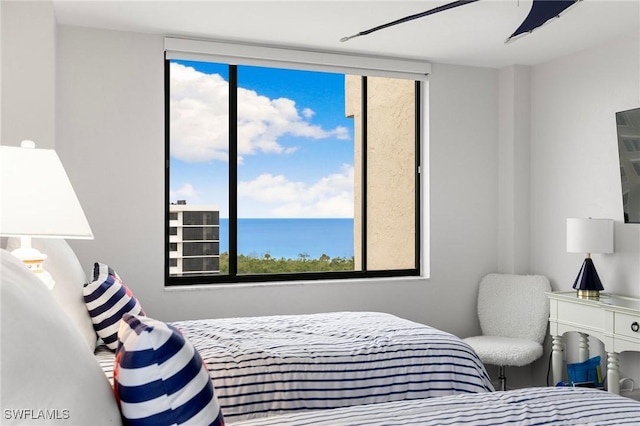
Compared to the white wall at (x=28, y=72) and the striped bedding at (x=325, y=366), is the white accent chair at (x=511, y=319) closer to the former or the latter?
the striped bedding at (x=325, y=366)

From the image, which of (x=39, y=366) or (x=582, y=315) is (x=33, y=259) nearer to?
(x=39, y=366)

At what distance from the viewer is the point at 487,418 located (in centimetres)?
177

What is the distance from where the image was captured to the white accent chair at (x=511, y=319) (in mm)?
4336

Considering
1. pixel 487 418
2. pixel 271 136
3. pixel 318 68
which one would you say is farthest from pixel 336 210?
pixel 487 418

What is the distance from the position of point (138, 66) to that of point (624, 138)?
3184 millimetres

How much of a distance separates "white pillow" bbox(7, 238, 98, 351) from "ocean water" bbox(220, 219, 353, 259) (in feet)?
10.3

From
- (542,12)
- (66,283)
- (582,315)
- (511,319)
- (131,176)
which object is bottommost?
(511,319)

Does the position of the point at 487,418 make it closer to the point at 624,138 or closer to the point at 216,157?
the point at 624,138

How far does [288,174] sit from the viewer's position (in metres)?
5.93

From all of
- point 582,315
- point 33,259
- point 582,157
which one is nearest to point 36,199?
point 33,259

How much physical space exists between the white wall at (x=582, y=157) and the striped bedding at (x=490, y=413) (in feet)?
8.01

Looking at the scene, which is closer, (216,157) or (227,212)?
(227,212)

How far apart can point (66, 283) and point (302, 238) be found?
12.3 ft

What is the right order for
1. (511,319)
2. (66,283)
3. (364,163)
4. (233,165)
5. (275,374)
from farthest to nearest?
(364,163) < (511,319) < (233,165) < (275,374) < (66,283)
